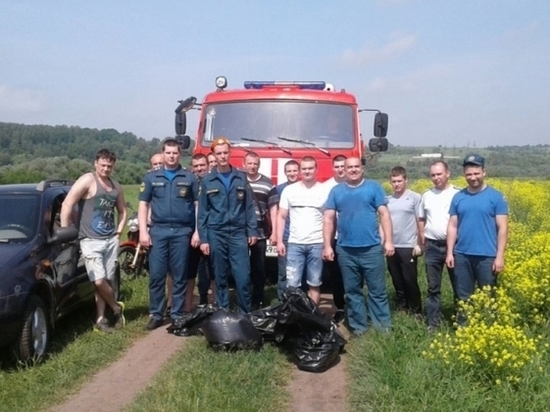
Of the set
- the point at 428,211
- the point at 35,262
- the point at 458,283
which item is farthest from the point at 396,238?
the point at 35,262

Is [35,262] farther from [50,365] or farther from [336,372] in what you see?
[336,372]

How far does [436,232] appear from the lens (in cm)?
624

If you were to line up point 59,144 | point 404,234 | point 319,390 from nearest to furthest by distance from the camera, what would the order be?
point 319,390 → point 404,234 → point 59,144

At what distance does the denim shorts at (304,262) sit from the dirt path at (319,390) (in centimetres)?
108

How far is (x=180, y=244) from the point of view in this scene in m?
6.61

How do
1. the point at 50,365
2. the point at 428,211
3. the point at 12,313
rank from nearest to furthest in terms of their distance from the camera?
the point at 12,313 < the point at 50,365 < the point at 428,211

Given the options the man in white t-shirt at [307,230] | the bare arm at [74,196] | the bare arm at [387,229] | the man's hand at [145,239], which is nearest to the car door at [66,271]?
the bare arm at [74,196]

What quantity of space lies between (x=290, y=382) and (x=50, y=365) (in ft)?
6.73

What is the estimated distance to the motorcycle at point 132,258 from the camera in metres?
9.66

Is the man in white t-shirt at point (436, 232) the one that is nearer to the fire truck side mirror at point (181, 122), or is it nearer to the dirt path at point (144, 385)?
the dirt path at point (144, 385)

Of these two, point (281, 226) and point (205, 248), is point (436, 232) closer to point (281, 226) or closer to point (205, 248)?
point (281, 226)

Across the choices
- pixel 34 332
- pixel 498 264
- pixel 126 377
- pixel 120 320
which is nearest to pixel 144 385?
pixel 126 377

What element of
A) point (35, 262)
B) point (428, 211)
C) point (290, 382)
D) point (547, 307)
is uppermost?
point (428, 211)

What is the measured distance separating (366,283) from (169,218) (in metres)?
2.11
